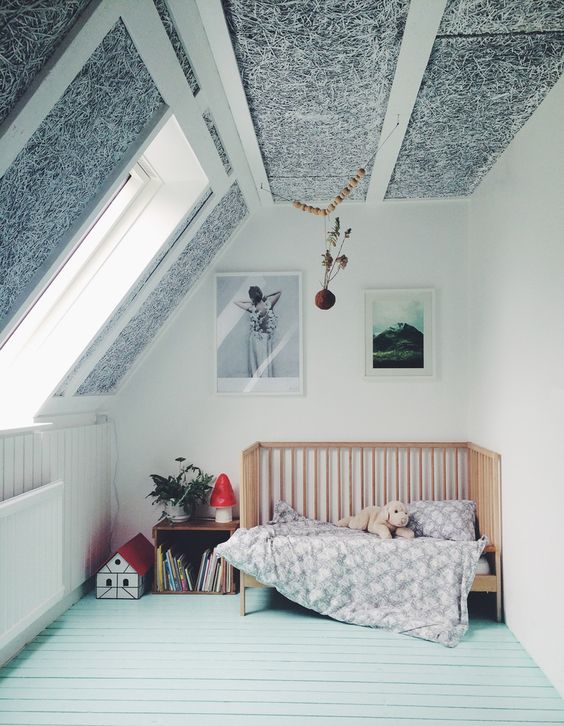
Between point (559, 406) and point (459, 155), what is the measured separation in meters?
1.48

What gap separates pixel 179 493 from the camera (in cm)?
388

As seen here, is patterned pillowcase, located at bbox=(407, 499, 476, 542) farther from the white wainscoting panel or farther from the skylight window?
the skylight window

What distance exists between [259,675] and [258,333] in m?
2.12

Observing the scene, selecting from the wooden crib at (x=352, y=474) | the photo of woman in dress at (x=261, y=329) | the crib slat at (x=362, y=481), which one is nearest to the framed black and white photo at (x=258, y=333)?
the photo of woman in dress at (x=261, y=329)

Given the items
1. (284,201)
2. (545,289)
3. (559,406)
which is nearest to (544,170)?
(545,289)

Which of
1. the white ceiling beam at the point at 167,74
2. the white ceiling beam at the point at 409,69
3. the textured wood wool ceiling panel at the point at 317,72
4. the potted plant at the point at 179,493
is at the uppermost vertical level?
the textured wood wool ceiling panel at the point at 317,72

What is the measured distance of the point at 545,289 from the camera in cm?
261

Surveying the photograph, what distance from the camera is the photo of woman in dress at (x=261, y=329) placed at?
4.14 metres

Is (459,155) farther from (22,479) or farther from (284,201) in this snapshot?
(22,479)

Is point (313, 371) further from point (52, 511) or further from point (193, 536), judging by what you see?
point (52, 511)

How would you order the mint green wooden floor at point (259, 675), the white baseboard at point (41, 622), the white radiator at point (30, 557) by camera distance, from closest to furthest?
1. the mint green wooden floor at point (259, 675)
2. the white radiator at point (30, 557)
3. the white baseboard at point (41, 622)

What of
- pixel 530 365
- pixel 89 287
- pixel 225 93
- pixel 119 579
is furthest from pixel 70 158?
pixel 119 579

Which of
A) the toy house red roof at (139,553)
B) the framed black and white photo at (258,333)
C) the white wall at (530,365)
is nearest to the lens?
the white wall at (530,365)

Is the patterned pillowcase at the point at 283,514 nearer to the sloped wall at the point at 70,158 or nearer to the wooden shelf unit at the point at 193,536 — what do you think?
the wooden shelf unit at the point at 193,536
